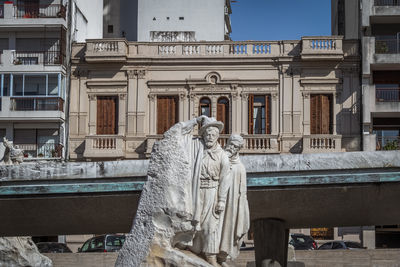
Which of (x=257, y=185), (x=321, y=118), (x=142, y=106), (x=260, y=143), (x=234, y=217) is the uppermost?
(x=142, y=106)

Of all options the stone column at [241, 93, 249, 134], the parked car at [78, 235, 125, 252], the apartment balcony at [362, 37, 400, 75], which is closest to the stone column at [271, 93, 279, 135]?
the stone column at [241, 93, 249, 134]

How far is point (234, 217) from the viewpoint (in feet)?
35.1

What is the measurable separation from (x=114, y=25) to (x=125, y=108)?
9.97 metres

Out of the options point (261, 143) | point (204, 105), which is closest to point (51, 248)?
point (261, 143)

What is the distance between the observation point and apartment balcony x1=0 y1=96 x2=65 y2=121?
36688 mm

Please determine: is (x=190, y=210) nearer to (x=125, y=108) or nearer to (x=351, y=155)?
(x=351, y=155)

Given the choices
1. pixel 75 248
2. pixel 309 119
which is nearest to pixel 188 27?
pixel 309 119

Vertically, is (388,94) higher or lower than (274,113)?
higher

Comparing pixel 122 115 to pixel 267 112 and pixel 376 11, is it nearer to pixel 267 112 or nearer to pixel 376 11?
pixel 267 112

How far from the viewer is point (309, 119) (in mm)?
36594

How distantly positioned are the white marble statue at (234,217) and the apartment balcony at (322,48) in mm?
25950

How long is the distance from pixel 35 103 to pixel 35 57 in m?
2.20

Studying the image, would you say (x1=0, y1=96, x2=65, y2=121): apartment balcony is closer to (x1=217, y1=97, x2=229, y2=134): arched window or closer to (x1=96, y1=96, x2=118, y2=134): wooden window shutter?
(x1=96, y1=96, x2=118, y2=134): wooden window shutter

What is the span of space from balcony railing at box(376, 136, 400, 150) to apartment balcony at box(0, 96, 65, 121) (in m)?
14.4
